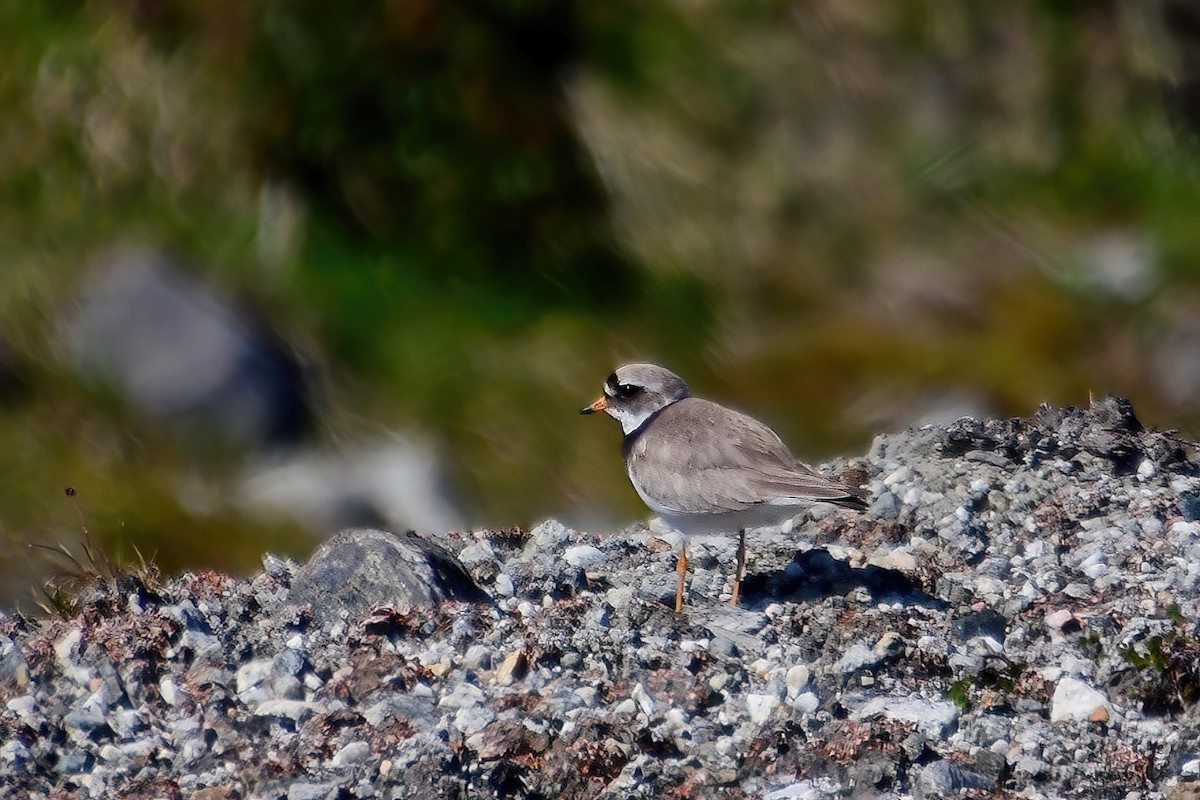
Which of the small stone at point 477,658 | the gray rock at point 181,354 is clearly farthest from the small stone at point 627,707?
the gray rock at point 181,354

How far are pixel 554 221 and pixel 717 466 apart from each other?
200 inches

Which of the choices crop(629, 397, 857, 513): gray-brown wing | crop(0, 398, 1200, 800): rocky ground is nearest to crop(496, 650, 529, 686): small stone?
crop(0, 398, 1200, 800): rocky ground

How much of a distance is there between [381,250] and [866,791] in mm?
7190

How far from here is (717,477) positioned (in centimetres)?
695

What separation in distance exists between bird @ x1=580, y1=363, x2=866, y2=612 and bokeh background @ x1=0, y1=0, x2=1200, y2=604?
3845 mm

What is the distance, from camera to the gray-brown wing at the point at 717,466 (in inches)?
267

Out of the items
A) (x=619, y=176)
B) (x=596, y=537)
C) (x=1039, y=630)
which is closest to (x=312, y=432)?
(x=619, y=176)

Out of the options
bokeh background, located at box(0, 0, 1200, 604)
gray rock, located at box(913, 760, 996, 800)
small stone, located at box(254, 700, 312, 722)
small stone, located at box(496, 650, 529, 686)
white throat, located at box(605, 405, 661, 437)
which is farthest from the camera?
bokeh background, located at box(0, 0, 1200, 604)

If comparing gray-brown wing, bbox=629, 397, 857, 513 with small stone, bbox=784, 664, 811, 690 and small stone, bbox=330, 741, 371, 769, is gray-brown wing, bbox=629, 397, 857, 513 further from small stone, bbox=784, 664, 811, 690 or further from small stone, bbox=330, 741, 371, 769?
small stone, bbox=330, 741, 371, 769

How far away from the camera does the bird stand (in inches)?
267

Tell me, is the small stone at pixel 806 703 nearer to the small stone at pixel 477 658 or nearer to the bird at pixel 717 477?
the bird at pixel 717 477

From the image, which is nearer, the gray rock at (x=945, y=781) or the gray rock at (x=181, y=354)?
the gray rock at (x=945, y=781)

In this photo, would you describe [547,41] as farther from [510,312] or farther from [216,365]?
[216,365]

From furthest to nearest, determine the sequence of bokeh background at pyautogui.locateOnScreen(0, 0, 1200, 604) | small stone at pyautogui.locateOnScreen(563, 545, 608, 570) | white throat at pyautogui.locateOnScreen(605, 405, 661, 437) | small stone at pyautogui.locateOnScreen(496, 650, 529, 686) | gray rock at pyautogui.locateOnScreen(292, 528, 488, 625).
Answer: bokeh background at pyautogui.locateOnScreen(0, 0, 1200, 604) → white throat at pyautogui.locateOnScreen(605, 405, 661, 437) → small stone at pyautogui.locateOnScreen(563, 545, 608, 570) → gray rock at pyautogui.locateOnScreen(292, 528, 488, 625) → small stone at pyautogui.locateOnScreen(496, 650, 529, 686)
